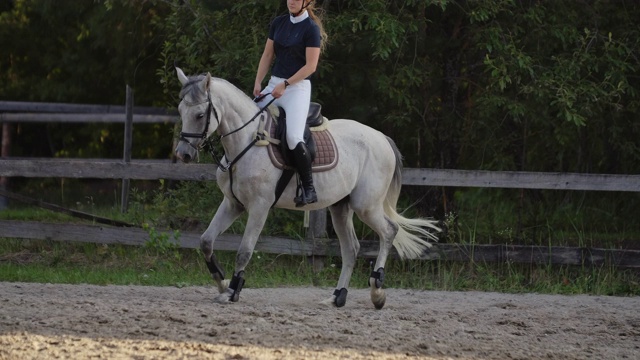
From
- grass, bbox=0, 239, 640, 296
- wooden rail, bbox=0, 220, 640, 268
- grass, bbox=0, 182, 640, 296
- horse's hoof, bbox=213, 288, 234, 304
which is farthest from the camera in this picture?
wooden rail, bbox=0, 220, 640, 268

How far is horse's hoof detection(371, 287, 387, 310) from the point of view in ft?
29.2

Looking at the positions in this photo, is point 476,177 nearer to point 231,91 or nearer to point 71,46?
point 231,91

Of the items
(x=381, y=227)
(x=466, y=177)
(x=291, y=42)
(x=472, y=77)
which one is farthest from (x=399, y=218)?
(x=472, y=77)

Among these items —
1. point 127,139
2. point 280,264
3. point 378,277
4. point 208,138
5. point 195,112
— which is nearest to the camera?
point 195,112

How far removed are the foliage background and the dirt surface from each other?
8.47 feet

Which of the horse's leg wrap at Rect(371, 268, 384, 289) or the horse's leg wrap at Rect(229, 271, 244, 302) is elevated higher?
the horse's leg wrap at Rect(371, 268, 384, 289)

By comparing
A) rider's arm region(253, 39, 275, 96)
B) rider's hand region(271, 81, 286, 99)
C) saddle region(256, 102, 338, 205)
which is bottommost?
saddle region(256, 102, 338, 205)

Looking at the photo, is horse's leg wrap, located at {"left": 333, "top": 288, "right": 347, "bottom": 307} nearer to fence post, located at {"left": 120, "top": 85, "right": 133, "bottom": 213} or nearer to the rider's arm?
the rider's arm

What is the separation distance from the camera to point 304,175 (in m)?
8.69

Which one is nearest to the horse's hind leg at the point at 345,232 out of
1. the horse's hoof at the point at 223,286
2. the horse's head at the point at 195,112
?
the horse's hoof at the point at 223,286

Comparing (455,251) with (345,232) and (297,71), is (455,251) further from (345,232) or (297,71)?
(297,71)

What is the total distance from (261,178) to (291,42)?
1.13m

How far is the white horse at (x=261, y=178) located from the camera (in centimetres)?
827

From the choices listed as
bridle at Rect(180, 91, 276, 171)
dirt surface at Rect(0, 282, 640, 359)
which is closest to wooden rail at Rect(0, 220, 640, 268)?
dirt surface at Rect(0, 282, 640, 359)
